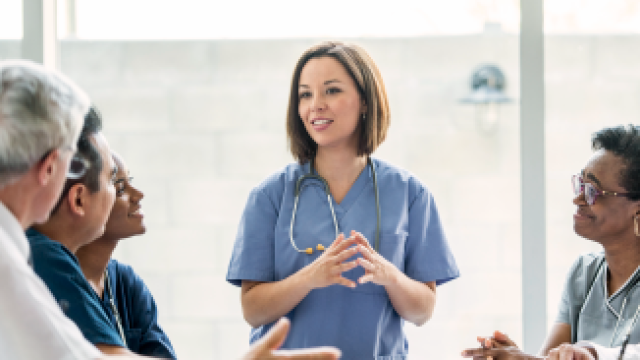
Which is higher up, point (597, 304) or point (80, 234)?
point (80, 234)

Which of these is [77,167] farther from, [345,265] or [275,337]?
[345,265]

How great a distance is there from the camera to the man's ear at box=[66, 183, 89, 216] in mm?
1211

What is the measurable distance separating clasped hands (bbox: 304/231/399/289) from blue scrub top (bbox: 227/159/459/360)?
0.12 meters

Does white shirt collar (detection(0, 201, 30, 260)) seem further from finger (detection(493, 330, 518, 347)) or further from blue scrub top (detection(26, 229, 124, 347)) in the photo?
finger (detection(493, 330, 518, 347))

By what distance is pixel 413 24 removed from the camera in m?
2.59

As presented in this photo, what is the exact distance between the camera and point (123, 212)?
4.85 ft

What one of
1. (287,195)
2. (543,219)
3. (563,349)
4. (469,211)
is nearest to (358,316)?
(287,195)

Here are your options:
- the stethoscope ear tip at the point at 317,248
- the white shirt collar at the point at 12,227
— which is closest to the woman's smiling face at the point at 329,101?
the stethoscope ear tip at the point at 317,248

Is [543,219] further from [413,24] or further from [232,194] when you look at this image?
[232,194]

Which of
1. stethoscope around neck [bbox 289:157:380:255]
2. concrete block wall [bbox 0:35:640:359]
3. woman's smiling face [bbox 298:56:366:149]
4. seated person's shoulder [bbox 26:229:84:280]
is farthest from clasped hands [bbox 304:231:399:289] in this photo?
concrete block wall [bbox 0:35:640:359]

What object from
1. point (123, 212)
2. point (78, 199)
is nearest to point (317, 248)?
point (123, 212)

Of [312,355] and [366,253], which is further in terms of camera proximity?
[366,253]

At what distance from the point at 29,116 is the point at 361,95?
1007 millimetres

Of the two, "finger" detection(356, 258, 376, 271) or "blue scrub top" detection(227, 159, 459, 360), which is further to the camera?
"blue scrub top" detection(227, 159, 459, 360)
